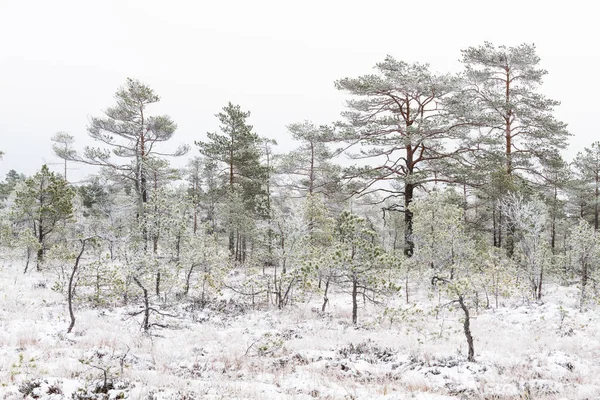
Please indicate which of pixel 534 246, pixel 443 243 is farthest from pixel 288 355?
pixel 534 246

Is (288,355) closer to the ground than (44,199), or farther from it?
closer to the ground

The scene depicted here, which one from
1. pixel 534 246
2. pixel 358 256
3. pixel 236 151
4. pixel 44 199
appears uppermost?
pixel 236 151

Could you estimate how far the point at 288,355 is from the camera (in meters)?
9.80

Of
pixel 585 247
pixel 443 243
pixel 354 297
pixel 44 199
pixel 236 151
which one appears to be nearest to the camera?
pixel 354 297

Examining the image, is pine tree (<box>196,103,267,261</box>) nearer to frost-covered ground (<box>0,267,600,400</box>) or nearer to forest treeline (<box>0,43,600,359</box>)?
forest treeline (<box>0,43,600,359</box>)

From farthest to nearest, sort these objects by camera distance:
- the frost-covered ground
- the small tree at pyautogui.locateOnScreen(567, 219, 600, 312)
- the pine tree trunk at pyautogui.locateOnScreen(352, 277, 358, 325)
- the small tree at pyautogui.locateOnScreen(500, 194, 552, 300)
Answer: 1. the small tree at pyautogui.locateOnScreen(500, 194, 552, 300)
2. the small tree at pyautogui.locateOnScreen(567, 219, 600, 312)
3. the pine tree trunk at pyautogui.locateOnScreen(352, 277, 358, 325)
4. the frost-covered ground

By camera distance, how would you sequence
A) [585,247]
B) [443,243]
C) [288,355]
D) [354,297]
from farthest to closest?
[443,243] < [585,247] < [354,297] < [288,355]

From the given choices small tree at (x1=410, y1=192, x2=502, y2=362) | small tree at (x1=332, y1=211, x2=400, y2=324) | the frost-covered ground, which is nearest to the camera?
the frost-covered ground

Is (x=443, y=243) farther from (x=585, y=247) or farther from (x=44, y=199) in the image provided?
(x=44, y=199)

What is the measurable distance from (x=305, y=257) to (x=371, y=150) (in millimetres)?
11371

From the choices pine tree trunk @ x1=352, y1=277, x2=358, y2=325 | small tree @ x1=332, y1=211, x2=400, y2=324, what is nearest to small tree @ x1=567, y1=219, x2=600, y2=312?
small tree @ x1=332, y1=211, x2=400, y2=324

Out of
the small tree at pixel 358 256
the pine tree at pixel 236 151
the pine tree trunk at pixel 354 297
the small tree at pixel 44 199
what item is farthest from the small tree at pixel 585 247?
the small tree at pixel 44 199

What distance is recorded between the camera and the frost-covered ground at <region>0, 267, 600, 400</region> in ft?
21.5

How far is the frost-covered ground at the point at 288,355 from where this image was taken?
6.57m
